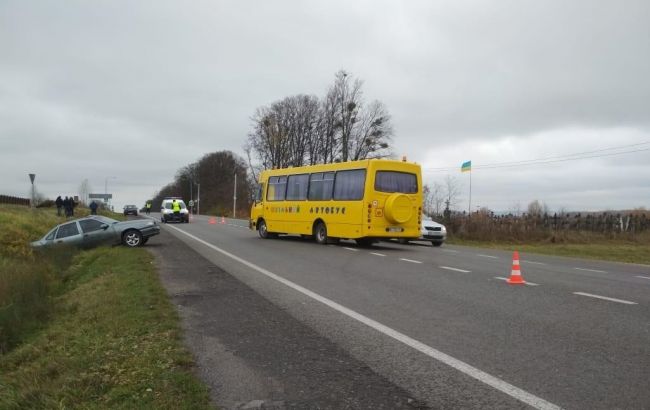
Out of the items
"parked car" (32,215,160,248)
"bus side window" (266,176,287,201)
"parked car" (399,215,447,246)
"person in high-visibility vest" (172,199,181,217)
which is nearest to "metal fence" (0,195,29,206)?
"person in high-visibility vest" (172,199,181,217)

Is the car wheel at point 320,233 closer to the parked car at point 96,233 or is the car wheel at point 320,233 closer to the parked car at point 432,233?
the parked car at point 432,233

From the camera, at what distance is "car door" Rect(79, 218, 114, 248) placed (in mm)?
18469

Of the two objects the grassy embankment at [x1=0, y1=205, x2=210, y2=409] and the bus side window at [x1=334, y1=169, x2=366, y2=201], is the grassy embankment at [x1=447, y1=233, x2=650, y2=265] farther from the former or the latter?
the grassy embankment at [x1=0, y1=205, x2=210, y2=409]

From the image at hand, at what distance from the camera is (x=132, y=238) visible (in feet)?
62.6

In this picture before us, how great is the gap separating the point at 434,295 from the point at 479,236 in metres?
21.5

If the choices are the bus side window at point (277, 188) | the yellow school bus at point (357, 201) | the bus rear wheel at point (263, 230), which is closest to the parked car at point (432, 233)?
the yellow school bus at point (357, 201)

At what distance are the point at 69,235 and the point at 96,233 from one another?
84 centimetres

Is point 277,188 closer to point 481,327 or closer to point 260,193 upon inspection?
point 260,193

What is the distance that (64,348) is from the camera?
6.04m

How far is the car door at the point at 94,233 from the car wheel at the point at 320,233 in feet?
24.1

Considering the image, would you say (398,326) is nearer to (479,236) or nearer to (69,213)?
(479,236)

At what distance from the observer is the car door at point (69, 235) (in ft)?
59.4

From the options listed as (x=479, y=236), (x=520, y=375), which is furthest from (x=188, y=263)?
(x=479, y=236)

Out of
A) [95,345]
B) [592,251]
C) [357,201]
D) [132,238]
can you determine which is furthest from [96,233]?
[592,251]
